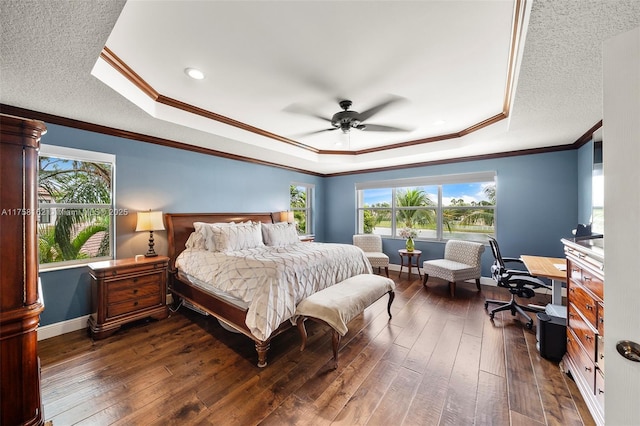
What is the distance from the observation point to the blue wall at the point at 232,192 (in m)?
2.94

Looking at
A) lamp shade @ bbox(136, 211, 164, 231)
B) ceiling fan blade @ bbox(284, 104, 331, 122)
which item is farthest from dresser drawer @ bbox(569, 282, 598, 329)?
lamp shade @ bbox(136, 211, 164, 231)

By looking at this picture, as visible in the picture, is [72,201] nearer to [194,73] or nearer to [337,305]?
[194,73]

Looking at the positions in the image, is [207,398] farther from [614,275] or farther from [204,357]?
[614,275]

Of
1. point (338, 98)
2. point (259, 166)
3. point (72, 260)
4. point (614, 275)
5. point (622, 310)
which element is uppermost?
point (338, 98)

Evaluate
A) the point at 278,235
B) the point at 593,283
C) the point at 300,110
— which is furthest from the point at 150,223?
the point at 593,283

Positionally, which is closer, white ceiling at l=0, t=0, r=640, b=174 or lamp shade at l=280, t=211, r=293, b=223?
white ceiling at l=0, t=0, r=640, b=174

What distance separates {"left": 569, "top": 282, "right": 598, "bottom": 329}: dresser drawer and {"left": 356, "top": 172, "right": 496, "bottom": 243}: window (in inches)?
116

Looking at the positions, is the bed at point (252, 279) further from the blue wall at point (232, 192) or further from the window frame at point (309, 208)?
the window frame at point (309, 208)

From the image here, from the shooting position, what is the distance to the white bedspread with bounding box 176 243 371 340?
2260 millimetres

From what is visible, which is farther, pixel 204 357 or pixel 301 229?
pixel 301 229

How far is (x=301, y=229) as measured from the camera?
6.36 metres

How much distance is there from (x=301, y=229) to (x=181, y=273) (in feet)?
10.8

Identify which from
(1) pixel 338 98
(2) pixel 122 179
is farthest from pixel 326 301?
(2) pixel 122 179

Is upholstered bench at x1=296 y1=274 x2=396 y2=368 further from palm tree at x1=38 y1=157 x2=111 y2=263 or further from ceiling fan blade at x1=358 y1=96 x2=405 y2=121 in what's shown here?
palm tree at x1=38 y1=157 x2=111 y2=263
